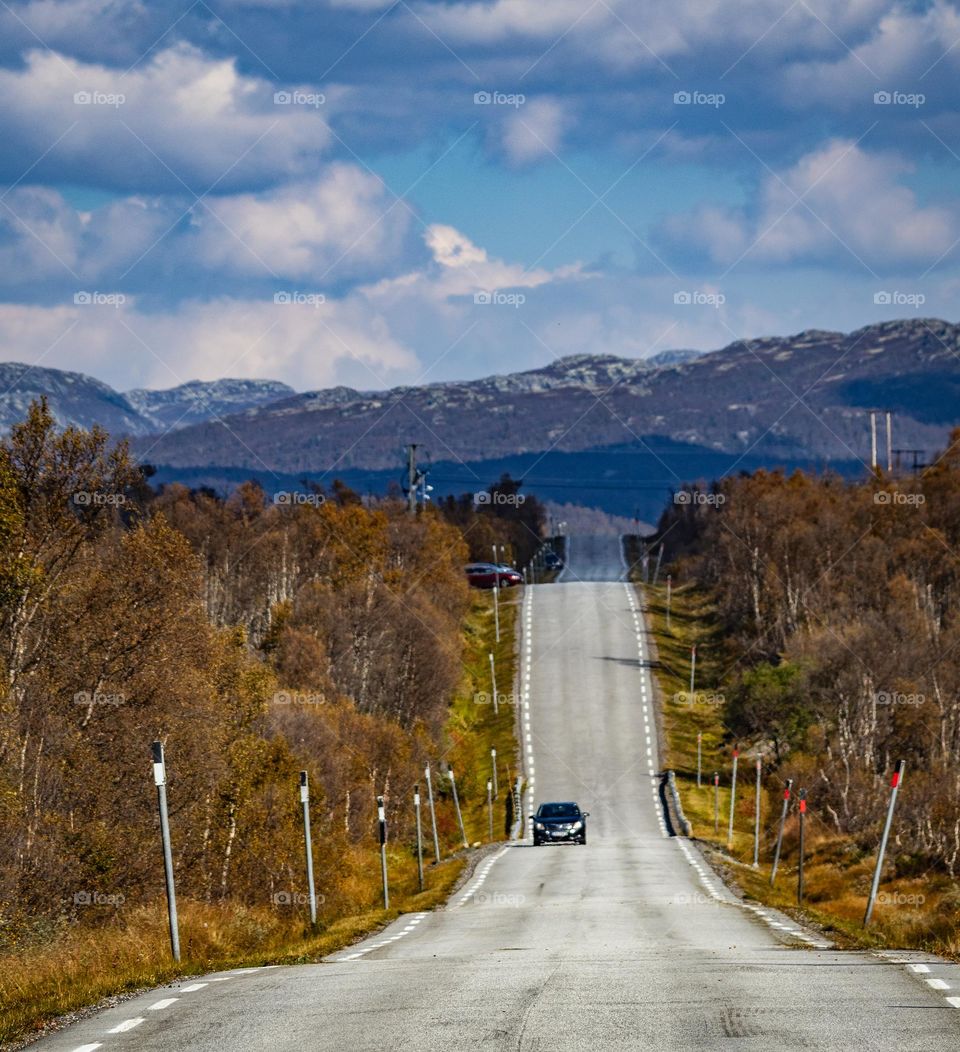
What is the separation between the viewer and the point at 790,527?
417ft

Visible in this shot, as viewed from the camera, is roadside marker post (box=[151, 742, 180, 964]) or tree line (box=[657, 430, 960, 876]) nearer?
roadside marker post (box=[151, 742, 180, 964])

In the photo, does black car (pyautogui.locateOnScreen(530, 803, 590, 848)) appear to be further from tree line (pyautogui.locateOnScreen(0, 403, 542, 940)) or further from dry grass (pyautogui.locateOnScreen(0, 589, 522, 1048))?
dry grass (pyautogui.locateOnScreen(0, 589, 522, 1048))

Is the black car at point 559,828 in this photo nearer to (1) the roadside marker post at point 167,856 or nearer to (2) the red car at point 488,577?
(1) the roadside marker post at point 167,856

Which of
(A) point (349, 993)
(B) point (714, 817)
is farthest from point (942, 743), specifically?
(A) point (349, 993)

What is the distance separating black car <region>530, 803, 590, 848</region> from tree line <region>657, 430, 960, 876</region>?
16.5 m

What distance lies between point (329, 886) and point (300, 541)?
253ft

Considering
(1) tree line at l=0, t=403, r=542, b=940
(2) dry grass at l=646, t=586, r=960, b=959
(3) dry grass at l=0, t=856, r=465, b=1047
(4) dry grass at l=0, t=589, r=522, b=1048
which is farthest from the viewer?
(1) tree line at l=0, t=403, r=542, b=940

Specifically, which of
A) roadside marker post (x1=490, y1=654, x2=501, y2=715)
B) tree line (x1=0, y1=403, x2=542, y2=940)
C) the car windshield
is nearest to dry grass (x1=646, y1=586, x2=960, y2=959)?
the car windshield

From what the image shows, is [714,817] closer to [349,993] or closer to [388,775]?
[388,775]

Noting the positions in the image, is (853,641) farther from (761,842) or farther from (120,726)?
(120,726)

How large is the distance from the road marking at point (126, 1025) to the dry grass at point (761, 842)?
10860mm

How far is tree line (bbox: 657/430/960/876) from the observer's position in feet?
281

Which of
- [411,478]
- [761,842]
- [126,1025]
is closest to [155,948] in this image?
[126,1025]

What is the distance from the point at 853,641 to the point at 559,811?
35.5 metres
